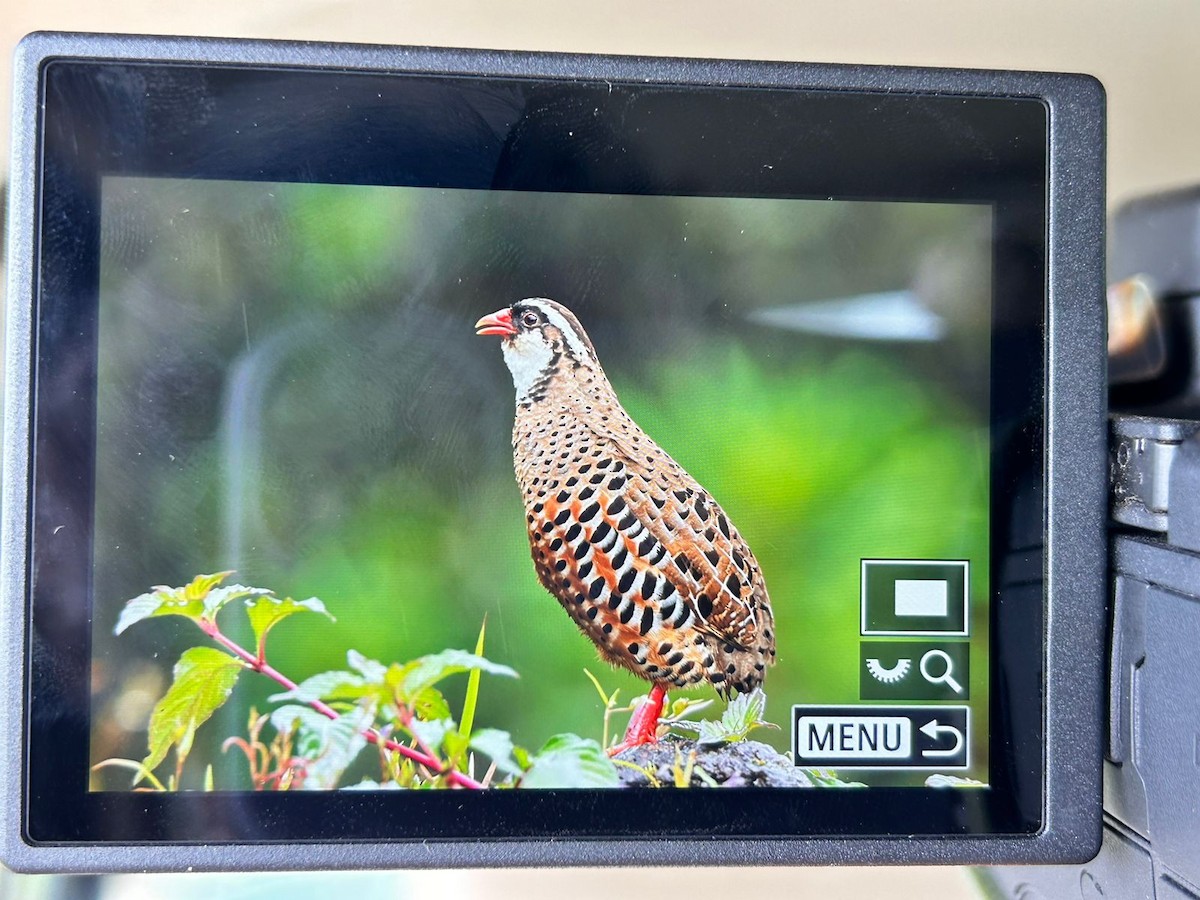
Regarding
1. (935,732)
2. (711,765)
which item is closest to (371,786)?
(711,765)

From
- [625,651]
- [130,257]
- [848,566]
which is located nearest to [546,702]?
[625,651]

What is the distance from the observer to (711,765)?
0.39 m

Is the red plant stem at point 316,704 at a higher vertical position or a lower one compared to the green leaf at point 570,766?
higher

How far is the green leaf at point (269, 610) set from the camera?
38 centimetres

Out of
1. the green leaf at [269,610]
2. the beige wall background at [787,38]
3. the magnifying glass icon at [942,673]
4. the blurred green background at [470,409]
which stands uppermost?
the beige wall background at [787,38]

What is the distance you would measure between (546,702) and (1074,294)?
0.32 meters

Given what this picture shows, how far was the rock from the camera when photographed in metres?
0.39

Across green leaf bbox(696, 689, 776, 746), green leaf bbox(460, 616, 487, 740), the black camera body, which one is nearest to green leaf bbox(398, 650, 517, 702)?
green leaf bbox(460, 616, 487, 740)

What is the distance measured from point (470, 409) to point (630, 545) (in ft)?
0.33

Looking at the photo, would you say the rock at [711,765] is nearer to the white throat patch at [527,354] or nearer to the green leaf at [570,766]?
the green leaf at [570,766]

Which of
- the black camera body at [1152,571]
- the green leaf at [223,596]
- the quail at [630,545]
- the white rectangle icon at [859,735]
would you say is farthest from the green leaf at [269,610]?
the black camera body at [1152,571]

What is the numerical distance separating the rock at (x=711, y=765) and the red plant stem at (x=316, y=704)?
0.08 metres

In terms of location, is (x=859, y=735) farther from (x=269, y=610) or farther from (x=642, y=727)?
(x=269, y=610)

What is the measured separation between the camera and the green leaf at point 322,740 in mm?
377
